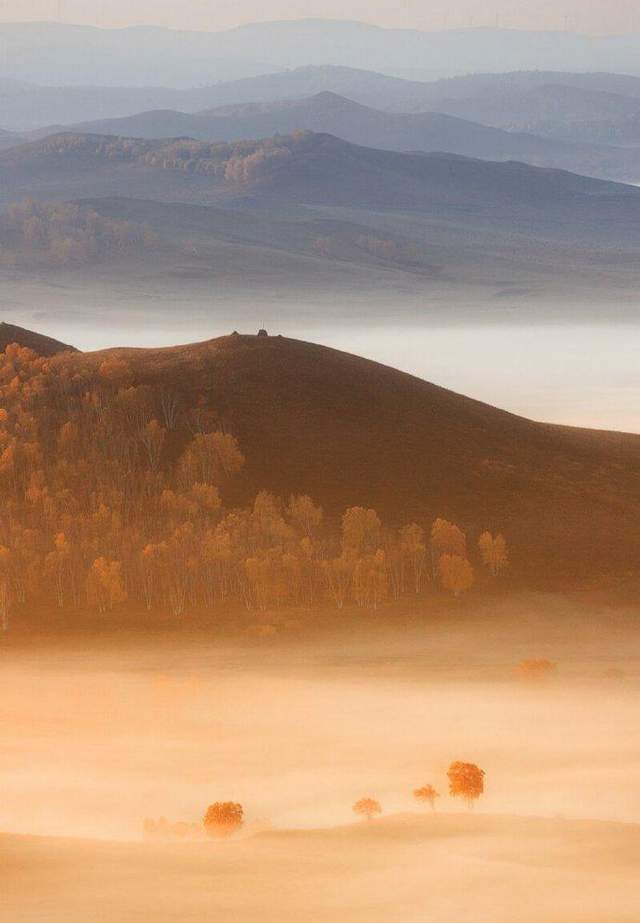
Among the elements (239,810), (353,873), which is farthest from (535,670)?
(353,873)

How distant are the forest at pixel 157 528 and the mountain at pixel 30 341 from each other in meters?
14.0

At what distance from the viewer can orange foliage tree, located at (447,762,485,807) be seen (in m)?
63.3

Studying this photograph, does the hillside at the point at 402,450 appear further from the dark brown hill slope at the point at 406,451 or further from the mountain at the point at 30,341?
the mountain at the point at 30,341

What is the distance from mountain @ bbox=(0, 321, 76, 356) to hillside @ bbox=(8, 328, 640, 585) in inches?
512

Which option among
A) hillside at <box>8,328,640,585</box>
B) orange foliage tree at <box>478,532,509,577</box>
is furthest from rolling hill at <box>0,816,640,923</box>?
hillside at <box>8,328,640,585</box>

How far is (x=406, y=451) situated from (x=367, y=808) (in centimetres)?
7390

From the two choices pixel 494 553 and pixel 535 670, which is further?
pixel 494 553

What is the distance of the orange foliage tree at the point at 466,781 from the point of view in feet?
208

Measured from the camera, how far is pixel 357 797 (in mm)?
63438

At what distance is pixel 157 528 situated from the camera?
11594cm

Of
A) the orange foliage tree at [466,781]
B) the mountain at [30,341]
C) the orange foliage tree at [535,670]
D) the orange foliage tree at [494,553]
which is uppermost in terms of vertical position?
the mountain at [30,341]

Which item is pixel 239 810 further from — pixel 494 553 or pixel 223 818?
pixel 494 553

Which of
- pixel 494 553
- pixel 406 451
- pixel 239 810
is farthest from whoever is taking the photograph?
pixel 406 451

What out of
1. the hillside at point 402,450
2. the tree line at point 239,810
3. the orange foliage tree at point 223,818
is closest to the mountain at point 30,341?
the hillside at point 402,450
